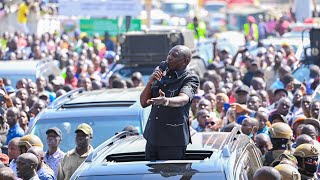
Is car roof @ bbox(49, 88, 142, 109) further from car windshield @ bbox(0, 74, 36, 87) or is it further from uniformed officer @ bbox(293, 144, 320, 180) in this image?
car windshield @ bbox(0, 74, 36, 87)

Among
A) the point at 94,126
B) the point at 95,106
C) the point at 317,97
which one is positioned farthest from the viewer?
the point at 317,97

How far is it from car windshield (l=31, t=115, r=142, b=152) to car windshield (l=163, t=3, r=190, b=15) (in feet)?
140

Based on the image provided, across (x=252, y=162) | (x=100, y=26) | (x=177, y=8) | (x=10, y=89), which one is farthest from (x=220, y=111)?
(x=177, y=8)

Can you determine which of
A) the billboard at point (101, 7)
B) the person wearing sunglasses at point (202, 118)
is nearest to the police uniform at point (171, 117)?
the person wearing sunglasses at point (202, 118)

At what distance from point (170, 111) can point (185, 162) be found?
0.55m

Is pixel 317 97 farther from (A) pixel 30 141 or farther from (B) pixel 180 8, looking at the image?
(B) pixel 180 8

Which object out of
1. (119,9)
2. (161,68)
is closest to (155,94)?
(161,68)

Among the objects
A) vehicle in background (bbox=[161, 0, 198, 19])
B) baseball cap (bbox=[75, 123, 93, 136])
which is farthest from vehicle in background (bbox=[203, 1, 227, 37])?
baseball cap (bbox=[75, 123, 93, 136])

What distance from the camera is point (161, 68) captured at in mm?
8117

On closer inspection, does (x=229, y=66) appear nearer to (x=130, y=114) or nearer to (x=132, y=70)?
(x=132, y=70)

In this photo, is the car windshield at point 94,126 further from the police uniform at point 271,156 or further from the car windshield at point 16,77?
the car windshield at point 16,77

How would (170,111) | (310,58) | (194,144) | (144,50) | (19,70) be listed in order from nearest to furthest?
(170,111)
(194,144)
(19,70)
(144,50)
(310,58)

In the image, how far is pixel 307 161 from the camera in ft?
30.9

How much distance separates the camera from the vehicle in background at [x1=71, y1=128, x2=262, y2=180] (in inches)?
295
